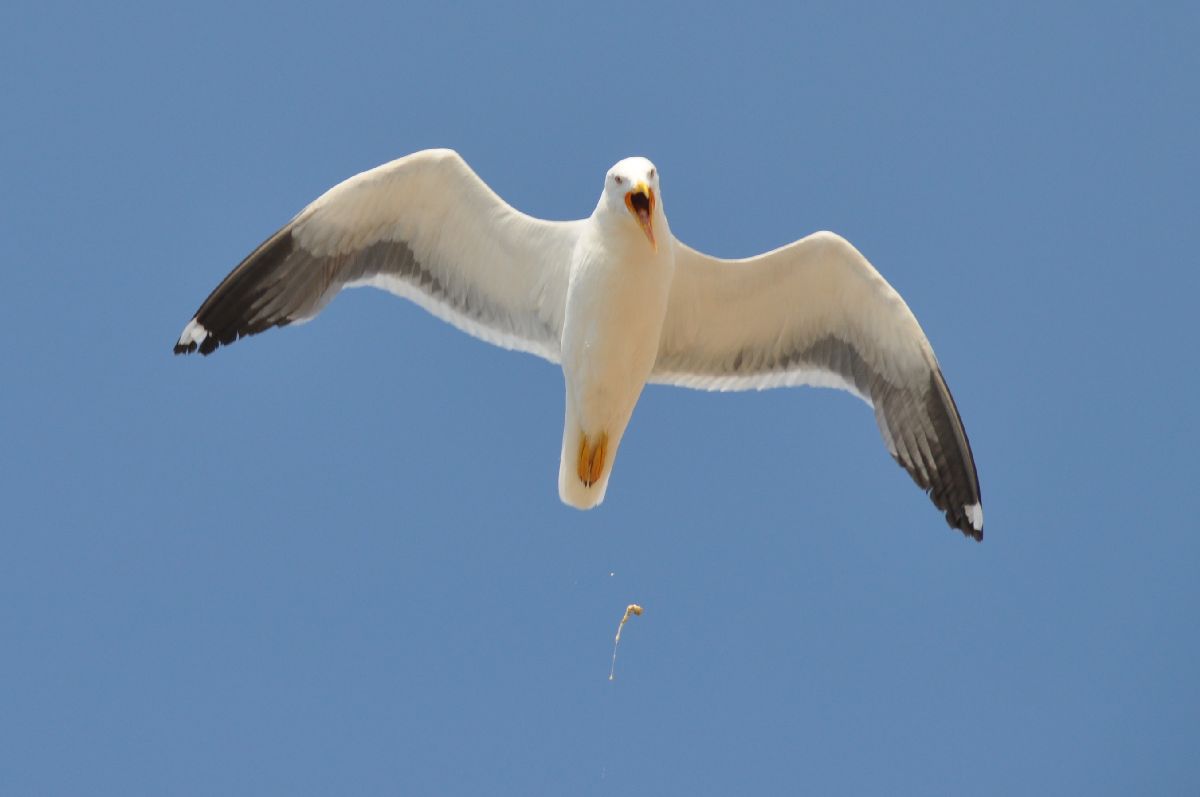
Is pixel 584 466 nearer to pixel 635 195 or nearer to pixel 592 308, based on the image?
pixel 592 308

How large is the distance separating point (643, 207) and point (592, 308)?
1.97 ft

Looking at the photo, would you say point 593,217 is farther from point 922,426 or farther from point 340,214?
point 922,426

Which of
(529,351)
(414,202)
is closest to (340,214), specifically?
(414,202)

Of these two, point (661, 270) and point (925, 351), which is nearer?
point (661, 270)

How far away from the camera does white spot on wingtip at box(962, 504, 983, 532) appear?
8.75 m

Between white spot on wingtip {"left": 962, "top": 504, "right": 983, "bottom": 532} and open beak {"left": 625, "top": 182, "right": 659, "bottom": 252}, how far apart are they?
2367 mm

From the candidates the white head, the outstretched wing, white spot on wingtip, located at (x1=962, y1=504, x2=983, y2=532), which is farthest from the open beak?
white spot on wingtip, located at (x1=962, y1=504, x2=983, y2=532)

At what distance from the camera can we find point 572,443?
8.41 m

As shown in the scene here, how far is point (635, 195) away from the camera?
771cm

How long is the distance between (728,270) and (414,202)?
5.51 feet

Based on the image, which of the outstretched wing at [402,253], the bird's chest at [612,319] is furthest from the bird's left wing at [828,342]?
the outstretched wing at [402,253]

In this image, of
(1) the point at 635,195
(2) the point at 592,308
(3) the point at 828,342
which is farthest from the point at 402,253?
(3) the point at 828,342

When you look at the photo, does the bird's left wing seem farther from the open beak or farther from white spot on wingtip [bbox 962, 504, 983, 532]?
the open beak

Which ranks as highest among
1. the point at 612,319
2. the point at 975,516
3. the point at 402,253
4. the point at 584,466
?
the point at 402,253
